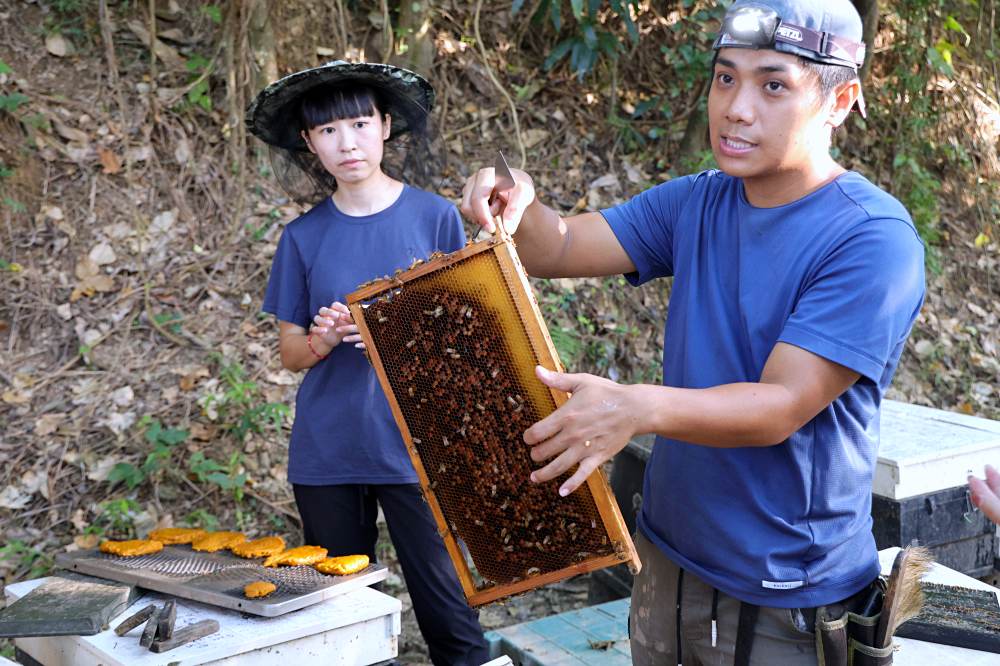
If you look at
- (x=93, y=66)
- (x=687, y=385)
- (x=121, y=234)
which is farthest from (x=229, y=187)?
(x=687, y=385)

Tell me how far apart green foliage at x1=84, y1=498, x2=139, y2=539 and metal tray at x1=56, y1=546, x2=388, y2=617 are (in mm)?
1582

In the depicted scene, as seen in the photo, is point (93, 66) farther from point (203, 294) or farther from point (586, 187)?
point (586, 187)

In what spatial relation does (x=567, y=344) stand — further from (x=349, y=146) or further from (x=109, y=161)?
(x=109, y=161)

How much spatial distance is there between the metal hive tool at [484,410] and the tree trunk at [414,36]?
457 centimetres

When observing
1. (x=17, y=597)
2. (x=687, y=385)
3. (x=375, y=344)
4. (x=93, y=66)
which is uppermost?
(x=93, y=66)

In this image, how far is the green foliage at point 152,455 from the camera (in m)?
4.40

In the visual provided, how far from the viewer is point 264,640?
211cm

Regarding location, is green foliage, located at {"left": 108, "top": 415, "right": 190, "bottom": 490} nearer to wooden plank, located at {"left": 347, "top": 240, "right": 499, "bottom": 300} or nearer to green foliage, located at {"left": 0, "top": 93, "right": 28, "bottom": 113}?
green foliage, located at {"left": 0, "top": 93, "right": 28, "bottom": 113}

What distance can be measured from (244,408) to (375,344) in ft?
9.73

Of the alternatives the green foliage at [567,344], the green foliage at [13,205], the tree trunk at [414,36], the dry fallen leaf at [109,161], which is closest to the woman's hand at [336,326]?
the green foliage at [567,344]

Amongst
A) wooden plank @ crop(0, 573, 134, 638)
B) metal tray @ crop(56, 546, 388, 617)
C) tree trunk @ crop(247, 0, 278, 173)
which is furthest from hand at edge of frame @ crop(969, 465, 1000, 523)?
tree trunk @ crop(247, 0, 278, 173)

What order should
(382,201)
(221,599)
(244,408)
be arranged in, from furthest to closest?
(244,408), (382,201), (221,599)

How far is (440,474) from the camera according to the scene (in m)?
2.11

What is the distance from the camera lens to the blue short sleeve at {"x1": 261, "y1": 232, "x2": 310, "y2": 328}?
3.12 meters
